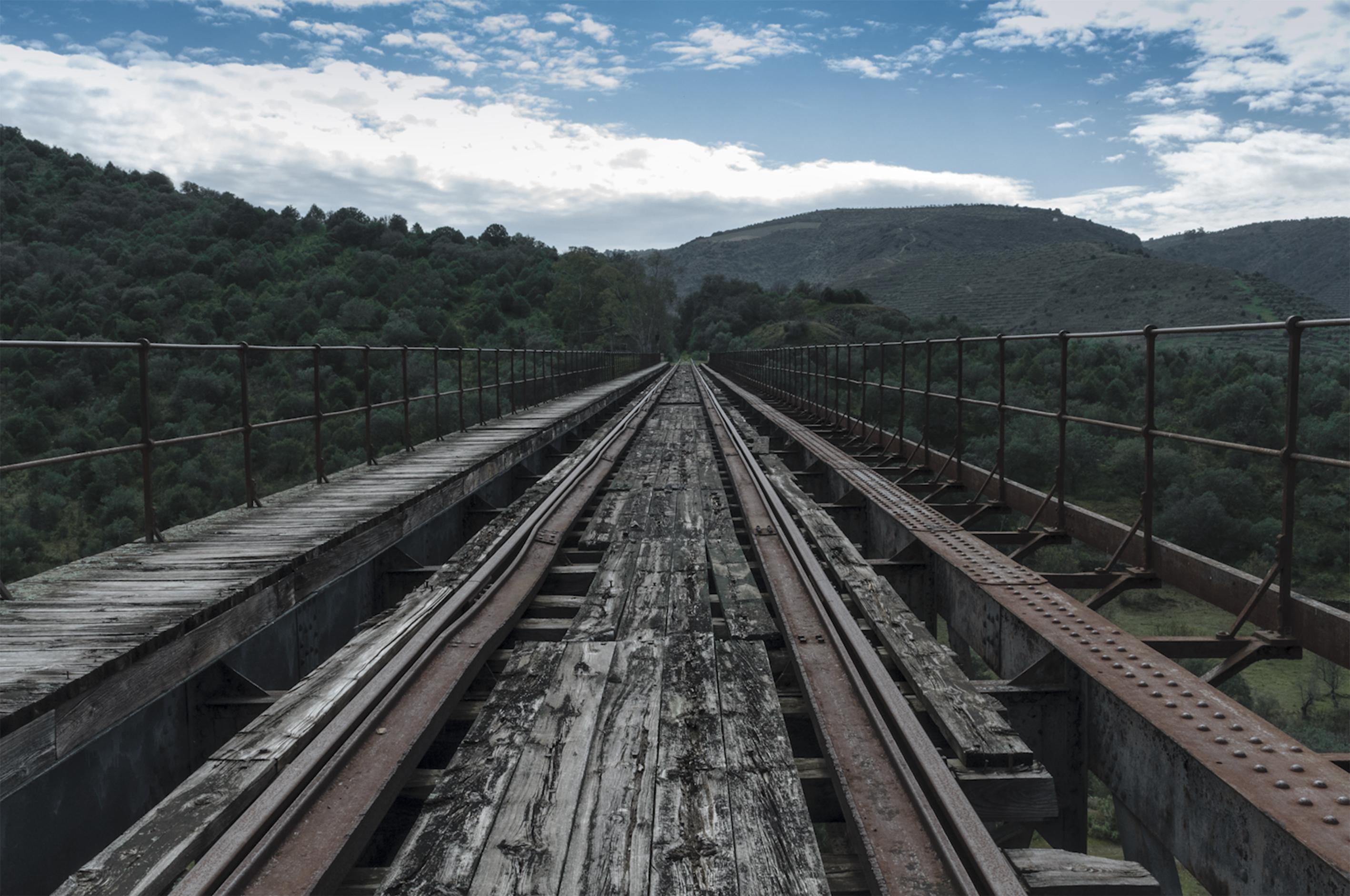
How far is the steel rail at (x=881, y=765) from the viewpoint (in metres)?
2.37

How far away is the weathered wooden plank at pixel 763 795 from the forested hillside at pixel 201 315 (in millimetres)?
32617

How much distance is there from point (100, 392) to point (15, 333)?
1184 centimetres

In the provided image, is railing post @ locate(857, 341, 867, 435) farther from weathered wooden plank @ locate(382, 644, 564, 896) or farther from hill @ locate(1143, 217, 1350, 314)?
hill @ locate(1143, 217, 1350, 314)

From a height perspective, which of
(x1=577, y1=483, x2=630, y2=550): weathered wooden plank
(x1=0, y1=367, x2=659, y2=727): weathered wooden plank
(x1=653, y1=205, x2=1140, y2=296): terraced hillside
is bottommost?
(x1=577, y1=483, x2=630, y2=550): weathered wooden plank

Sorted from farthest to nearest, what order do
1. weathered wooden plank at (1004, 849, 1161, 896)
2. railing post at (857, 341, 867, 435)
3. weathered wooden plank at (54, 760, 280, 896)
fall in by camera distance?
railing post at (857, 341, 867, 435) < weathered wooden plank at (1004, 849, 1161, 896) < weathered wooden plank at (54, 760, 280, 896)

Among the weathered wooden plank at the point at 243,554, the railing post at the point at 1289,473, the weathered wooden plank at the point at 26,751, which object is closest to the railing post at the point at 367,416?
the weathered wooden plank at the point at 243,554

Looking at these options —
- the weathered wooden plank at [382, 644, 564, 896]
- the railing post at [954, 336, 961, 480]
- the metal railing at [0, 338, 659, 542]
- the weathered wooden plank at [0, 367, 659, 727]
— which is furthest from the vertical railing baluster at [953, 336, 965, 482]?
the weathered wooden plank at [382, 644, 564, 896]

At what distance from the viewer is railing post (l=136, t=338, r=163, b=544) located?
5367 mm

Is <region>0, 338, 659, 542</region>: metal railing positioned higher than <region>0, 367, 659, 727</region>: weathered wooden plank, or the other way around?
<region>0, 338, 659, 542</region>: metal railing

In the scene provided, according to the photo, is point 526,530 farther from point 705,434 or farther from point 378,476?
point 705,434

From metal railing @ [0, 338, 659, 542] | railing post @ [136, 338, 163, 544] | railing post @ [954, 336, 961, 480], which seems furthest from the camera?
railing post @ [954, 336, 961, 480]

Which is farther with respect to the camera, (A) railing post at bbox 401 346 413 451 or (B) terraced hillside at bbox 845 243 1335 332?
(B) terraced hillside at bbox 845 243 1335 332

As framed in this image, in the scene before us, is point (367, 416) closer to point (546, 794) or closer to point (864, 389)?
point (864, 389)

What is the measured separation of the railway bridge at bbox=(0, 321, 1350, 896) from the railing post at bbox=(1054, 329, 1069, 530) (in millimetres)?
38
